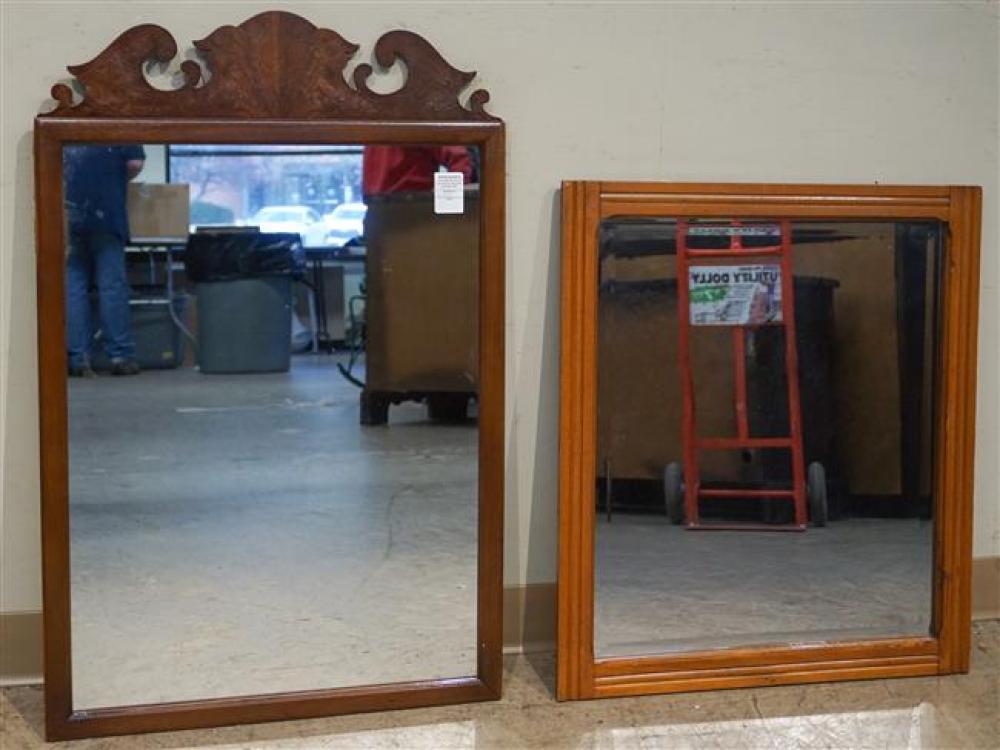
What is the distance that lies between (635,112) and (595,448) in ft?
2.19

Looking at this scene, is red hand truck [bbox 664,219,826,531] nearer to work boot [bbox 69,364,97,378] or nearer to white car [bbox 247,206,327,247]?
white car [bbox 247,206,327,247]

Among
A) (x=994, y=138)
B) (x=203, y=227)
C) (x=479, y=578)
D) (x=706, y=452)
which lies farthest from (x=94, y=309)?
(x=994, y=138)

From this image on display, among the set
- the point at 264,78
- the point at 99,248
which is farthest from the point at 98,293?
the point at 264,78

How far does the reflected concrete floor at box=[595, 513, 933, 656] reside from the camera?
263 cm

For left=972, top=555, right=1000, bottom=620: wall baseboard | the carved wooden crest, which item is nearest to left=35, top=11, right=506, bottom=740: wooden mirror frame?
the carved wooden crest

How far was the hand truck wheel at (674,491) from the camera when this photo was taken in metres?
2.70

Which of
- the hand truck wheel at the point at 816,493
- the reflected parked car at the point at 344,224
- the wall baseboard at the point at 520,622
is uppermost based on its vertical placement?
the reflected parked car at the point at 344,224

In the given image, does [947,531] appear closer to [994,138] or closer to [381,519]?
[994,138]

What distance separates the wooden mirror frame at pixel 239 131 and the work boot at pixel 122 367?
0.11 meters

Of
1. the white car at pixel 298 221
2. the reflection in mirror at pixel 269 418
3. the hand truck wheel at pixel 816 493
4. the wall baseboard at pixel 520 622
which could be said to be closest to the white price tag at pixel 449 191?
the reflection in mirror at pixel 269 418

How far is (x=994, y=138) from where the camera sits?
2.83m

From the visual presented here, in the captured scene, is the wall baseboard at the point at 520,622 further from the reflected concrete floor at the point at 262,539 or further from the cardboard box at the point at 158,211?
the cardboard box at the point at 158,211

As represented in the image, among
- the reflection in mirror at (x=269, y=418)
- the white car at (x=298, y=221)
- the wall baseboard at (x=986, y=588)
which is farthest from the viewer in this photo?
the wall baseboard at (x=986, y=588)

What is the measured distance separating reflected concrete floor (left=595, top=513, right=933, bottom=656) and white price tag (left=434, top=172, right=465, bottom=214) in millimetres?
672
